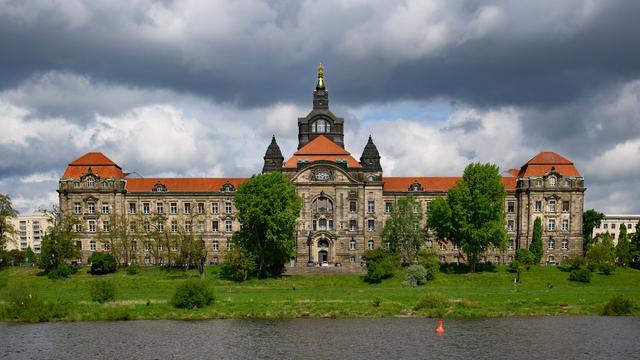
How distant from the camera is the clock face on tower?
98.6 meters

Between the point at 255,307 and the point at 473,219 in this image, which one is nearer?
the point at 255,307

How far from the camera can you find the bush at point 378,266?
8238 centimetres

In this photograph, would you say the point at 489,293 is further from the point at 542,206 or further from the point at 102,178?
the point at 102,178

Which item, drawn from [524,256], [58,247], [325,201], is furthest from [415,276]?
[58,247]

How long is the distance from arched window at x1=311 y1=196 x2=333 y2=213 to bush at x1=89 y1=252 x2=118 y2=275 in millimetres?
29568

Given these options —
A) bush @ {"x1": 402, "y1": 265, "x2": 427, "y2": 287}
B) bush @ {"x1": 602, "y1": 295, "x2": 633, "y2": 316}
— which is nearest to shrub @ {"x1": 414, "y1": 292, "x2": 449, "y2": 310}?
bush @ {"x1": 602, "y1": 295, "x2": 633, "y2": 316}

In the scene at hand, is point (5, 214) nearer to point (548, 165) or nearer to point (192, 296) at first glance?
point (192, 296)

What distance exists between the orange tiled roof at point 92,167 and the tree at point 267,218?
27269 mm

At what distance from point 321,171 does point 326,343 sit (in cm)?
5495

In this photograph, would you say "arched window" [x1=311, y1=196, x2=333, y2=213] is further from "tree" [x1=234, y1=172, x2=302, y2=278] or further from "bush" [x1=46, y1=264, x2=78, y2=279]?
"bush" [x1=46, y1=264, x2=78, y2=279]

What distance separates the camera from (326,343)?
45.2 metres

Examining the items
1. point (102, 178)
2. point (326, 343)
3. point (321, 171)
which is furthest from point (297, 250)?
point (326, 343)

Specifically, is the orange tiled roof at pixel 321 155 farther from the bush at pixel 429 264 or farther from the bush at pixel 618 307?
the bush at pixel 618 307

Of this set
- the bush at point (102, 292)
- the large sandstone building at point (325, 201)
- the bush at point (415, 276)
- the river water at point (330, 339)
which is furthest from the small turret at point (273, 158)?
the river water at point (330, 339)
